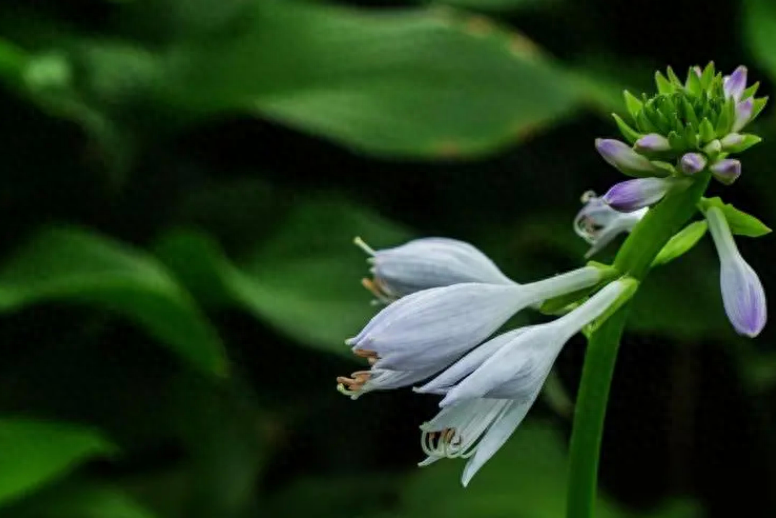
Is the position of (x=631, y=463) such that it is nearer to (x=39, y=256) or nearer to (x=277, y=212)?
(x=277, y=212)

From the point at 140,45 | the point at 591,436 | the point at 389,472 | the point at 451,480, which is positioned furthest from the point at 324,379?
the point at 591,436

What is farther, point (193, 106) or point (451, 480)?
point (193, 106)

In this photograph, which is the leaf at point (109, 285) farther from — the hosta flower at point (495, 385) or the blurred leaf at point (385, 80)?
the hosta flower at point (495, 385)

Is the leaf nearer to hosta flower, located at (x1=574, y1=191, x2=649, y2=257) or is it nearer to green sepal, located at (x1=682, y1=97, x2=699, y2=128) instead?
hosta flower, located at (x1=574, y1=191, x2=649, y2=257)

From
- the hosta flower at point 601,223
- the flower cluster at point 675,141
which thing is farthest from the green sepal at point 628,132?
the hosta flower at point 601,223

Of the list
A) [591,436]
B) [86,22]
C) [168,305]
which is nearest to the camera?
[591,436]

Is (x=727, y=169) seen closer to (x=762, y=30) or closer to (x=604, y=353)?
(x=604, y=353)
